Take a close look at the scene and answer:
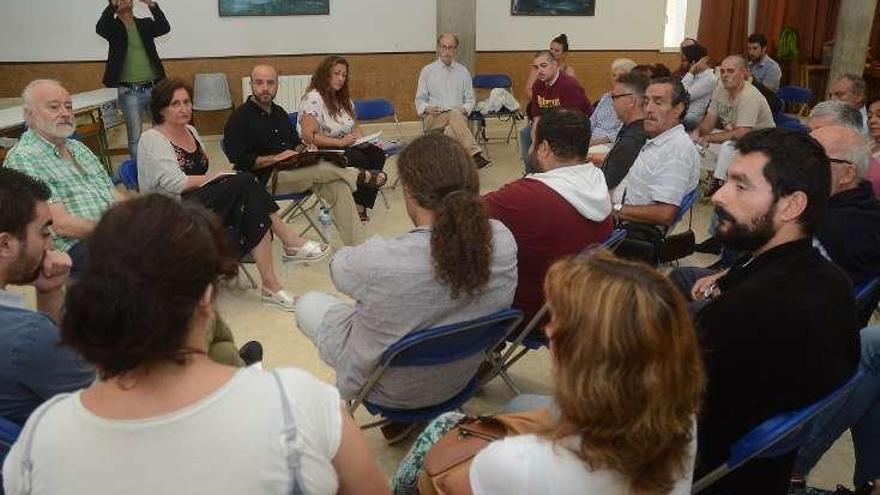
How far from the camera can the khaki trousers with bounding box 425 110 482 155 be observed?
635cm

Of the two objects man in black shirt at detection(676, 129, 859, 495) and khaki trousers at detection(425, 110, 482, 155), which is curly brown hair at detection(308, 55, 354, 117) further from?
man in black shirt at detection(676, 129, 859, 495)

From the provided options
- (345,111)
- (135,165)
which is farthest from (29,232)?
(345,111)

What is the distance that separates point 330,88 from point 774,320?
3.93 metres

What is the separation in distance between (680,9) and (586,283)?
30.6 ft

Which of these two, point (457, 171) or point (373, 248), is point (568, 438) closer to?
point (373, 248)

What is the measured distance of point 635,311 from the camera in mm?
1062

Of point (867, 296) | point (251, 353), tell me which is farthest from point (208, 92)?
point (867, 296)

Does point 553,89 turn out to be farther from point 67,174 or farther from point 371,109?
point 67,174

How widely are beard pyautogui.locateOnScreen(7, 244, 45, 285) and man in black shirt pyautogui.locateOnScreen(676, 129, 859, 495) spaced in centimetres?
181

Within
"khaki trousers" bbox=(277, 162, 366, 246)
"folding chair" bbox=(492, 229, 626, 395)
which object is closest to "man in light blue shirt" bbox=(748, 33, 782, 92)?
"khaki trousers" bbox=(277, 162, 366, 246)

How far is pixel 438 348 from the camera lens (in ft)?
6.26

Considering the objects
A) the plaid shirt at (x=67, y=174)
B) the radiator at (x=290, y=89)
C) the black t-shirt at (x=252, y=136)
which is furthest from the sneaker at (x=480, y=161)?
the plaid shirt at (x=67, y=174)

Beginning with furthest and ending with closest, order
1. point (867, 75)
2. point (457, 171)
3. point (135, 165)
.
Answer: point (867, 75), point (135, 165), point (457, 171)

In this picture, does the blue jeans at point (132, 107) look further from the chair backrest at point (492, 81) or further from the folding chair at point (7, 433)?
the folding chair at point (7, 433)
